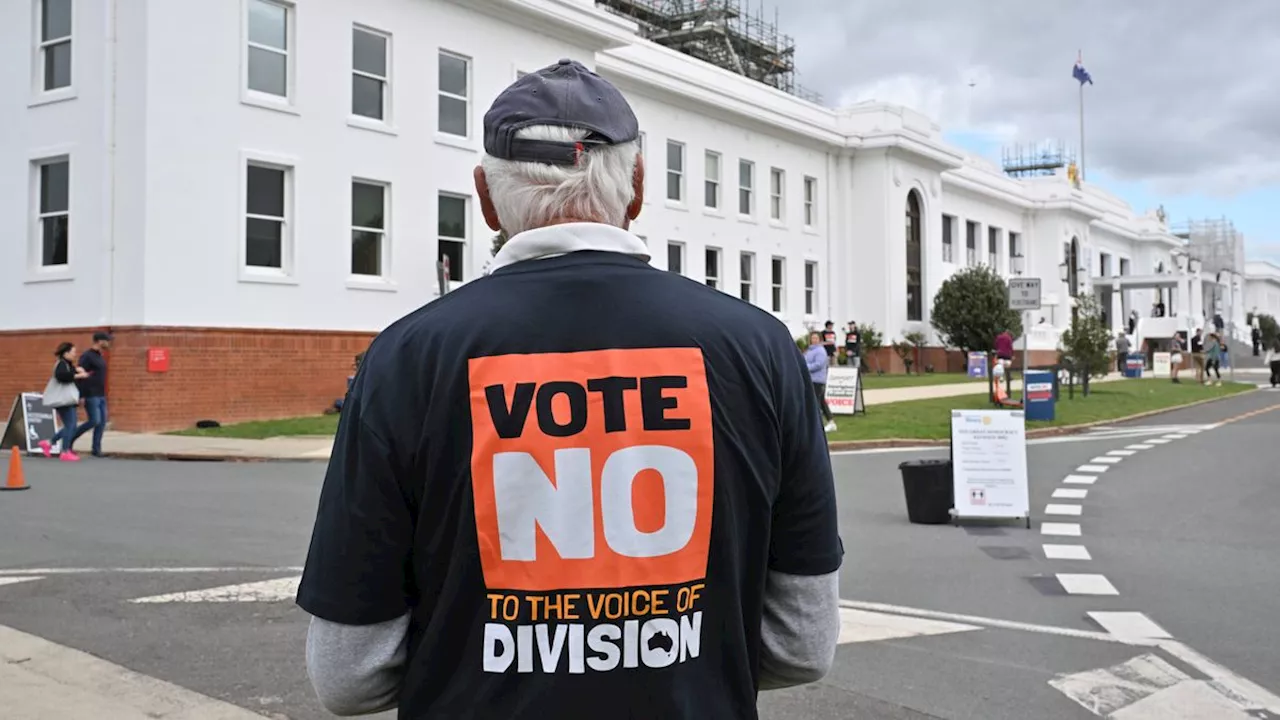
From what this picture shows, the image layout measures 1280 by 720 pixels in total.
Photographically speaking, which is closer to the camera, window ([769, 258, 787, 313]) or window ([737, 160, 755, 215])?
window ([737, 160, 755, 215])

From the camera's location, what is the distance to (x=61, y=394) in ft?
55.0

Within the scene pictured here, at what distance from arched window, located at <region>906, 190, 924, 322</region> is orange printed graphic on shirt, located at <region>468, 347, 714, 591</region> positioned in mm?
47882

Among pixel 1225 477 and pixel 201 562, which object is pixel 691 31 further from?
pixel 201 562

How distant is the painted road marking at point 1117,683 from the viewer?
5.24 metres

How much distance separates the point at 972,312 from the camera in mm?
47562

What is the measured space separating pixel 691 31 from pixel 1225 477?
50.6m

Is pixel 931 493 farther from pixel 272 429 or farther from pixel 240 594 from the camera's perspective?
pixel 272 429

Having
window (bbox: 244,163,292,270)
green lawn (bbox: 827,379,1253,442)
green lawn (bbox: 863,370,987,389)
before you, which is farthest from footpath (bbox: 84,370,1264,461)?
green lawn (bbox: 863,370,987,389)

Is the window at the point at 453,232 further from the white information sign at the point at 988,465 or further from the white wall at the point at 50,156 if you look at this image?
the white information sign at the point at 988,465

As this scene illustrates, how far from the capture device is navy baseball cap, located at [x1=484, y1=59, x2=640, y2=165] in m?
2.06

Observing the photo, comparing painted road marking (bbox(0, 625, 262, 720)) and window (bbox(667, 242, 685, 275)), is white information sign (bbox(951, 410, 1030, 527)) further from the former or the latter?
window (bbox(667, 242, 685, 275))

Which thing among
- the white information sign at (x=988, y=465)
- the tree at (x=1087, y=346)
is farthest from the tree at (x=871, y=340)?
the white information sign at (x=988, y=465)

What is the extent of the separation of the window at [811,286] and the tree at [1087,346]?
1366 centimetres

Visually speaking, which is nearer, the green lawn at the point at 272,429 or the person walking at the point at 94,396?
the person walking at the point at 94,396
